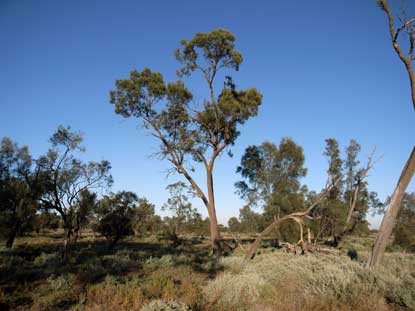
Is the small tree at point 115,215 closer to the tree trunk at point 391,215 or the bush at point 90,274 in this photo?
the bush at point 90,274

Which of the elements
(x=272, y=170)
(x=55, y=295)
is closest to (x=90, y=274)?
(x=55, y=295)

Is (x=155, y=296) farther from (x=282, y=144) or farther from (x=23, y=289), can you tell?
(x=282, y=144)

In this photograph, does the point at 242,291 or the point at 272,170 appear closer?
the point at 242,291

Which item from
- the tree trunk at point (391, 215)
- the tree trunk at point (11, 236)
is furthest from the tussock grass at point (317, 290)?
the tree trunk at point (11, 236)

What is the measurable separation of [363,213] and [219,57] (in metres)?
21.4

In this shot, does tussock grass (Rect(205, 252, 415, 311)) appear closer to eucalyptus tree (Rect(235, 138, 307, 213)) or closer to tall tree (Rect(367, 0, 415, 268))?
tall tree (Rect(367, 0, 415, 268))

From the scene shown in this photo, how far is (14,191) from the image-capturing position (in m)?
18.5

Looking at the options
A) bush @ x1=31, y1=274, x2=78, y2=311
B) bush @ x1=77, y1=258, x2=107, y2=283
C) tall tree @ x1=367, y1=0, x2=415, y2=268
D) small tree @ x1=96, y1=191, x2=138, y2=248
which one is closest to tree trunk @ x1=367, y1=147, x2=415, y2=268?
tall tree @ x1=367, y1=0, x2=415, y2=268

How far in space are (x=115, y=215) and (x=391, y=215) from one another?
1626 cm

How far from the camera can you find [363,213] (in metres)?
25.4

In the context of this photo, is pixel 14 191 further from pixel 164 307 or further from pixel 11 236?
pixel 164 307

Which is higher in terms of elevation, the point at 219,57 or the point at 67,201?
the point at 219,57

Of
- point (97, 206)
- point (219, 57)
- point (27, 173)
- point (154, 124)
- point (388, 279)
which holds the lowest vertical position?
point (388, 279)

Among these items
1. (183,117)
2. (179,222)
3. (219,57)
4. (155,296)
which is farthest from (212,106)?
(179,222)
